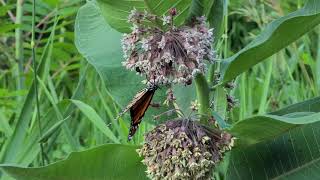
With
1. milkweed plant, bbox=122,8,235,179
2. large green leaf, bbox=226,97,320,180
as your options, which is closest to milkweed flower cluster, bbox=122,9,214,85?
milkweed plant, bbox=122,8,235,179

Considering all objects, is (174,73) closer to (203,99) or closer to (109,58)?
(203,99)

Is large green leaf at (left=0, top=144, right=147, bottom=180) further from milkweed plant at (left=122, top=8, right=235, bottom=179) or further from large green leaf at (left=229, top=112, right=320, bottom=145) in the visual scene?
large green leaf at (left=229, top=112, right=320, bottom=145)

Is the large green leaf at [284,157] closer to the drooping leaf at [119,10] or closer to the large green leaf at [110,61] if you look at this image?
the large green leaf at [110,61]

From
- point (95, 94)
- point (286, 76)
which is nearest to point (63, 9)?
point (95, 94)

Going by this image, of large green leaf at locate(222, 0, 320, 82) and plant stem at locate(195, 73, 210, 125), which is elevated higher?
large green leaf at locate(222, 0, 320, 82)

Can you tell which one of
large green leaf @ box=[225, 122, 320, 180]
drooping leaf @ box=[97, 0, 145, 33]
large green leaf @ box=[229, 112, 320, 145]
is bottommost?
large green leaf @ box=[225, 122, 320, 180]

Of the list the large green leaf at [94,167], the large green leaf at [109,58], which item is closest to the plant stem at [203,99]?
the large green leaf at [94,167]
